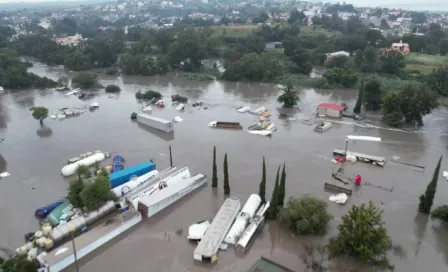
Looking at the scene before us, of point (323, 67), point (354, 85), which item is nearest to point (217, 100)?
point (354, 85)

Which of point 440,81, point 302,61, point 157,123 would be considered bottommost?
point 157,123

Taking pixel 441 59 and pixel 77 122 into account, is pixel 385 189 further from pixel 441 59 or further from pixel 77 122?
pixel 441 59

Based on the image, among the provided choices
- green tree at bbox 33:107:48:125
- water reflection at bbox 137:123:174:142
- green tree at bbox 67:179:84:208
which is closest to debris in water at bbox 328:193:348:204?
green tree at bbox 67:179:84:208

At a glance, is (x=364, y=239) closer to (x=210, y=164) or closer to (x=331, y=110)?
(x=210, y=164)

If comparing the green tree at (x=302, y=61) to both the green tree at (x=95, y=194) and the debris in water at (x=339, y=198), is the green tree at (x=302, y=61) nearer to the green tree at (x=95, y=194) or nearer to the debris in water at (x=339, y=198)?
the debris in water at (x=339, y=198)

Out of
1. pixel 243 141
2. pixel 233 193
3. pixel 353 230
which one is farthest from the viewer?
pixel 243 141

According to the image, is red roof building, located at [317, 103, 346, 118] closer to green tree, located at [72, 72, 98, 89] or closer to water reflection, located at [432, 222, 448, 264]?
water reflection, located at [432, 222, 448, 264]

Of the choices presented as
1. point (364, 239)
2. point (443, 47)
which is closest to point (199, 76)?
point (364, 239)
